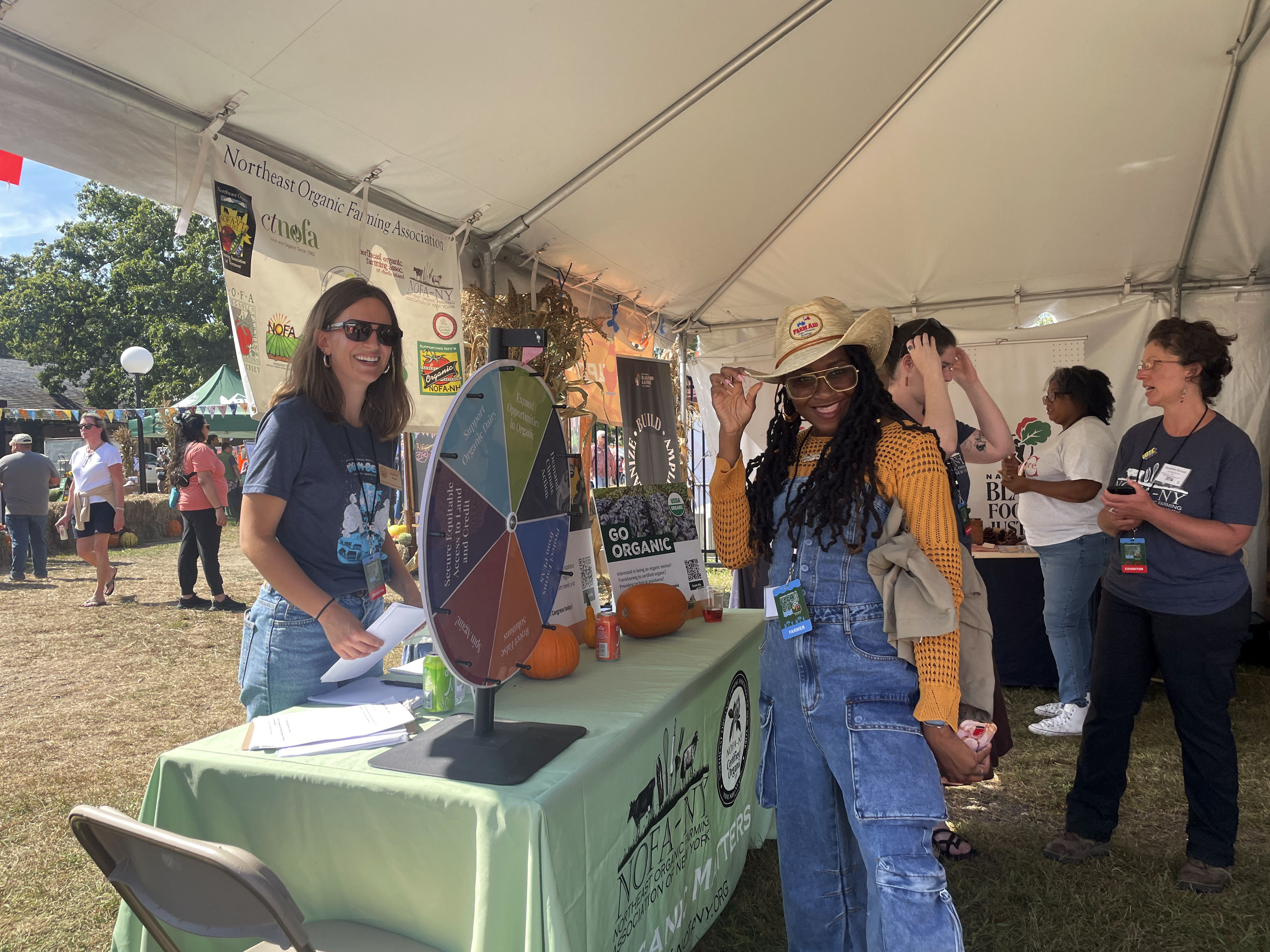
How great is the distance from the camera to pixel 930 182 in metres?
4.46

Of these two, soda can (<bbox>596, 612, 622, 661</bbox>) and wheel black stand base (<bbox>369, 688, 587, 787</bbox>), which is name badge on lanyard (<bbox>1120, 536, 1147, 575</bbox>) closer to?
soda can (<bbox>596, 612, 622, 661</bbox>)

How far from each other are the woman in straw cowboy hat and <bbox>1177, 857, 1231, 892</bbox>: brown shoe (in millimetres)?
1450

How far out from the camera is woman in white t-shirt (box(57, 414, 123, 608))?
7586 millimetres

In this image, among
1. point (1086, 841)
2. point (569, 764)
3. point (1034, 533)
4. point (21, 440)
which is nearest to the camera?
point (569, 764)

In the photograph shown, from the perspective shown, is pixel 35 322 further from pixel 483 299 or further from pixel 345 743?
pixel 345 743

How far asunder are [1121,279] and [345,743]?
226 inches

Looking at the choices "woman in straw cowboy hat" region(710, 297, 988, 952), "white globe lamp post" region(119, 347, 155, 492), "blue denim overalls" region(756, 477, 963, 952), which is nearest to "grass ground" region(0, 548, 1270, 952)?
"blue denim overalls" region(756, 477, 963, 952)

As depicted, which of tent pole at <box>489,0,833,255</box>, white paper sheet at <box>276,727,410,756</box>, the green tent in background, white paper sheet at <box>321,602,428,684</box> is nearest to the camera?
white paper sheet at <box>276,727,410,756</box>

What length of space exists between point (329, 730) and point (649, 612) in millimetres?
1047

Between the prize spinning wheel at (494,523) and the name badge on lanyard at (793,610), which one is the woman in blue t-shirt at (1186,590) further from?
the prize spinning wheel at (494,523)

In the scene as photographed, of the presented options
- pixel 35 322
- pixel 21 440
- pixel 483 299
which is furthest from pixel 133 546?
pixel 35 322


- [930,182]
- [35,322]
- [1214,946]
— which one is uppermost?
[35,322]

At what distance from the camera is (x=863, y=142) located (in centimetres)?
418

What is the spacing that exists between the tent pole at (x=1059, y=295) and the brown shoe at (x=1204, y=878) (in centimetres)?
370
